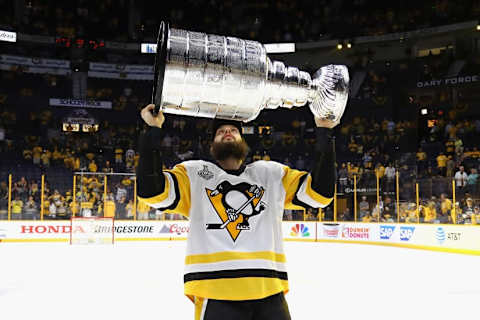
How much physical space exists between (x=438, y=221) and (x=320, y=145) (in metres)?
10.2

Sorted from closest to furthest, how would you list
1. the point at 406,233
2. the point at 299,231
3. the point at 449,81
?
the point at 406,233 < the point at 299,231 < the point at 449,81

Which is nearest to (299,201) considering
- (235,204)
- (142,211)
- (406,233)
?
(235,204)

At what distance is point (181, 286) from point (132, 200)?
23.3 feet

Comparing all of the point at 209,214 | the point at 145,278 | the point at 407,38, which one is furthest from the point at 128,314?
the point at 407,38

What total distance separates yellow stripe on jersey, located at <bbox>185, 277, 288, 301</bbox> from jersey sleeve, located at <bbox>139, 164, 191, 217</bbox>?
1.05 ft

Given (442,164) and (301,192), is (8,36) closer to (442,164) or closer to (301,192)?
(442,164)

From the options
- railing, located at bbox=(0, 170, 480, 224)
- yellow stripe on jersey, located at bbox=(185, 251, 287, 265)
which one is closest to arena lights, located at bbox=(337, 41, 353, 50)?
railing, located at bbox=(0, 170, 480, 224)

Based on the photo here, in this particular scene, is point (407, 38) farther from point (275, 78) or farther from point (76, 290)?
point (275, 78)

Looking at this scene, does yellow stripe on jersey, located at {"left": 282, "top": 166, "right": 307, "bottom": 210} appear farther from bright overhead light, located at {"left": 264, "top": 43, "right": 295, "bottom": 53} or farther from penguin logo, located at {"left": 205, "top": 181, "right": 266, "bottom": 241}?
bright overhead light, located at {"left": 264, "top": 43, "right": 295, "bottom": 53}

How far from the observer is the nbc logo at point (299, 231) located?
1405 centimetres

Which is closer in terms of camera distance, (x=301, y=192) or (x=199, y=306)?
(x=199, y=306)

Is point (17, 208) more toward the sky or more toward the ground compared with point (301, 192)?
more toward the ground

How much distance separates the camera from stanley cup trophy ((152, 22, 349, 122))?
73.7 inches

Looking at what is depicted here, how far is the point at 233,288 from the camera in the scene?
1.86 metres
